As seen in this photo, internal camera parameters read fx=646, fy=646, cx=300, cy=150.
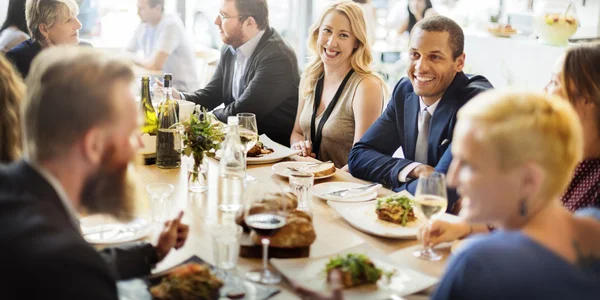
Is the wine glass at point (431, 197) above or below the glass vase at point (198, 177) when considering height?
above

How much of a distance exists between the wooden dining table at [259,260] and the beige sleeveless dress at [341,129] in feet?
2.60

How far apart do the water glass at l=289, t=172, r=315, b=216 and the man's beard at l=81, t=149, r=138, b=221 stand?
68 centimetres

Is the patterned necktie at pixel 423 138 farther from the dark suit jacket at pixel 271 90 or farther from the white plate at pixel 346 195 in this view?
the dark suit jacket at pixel 271 90

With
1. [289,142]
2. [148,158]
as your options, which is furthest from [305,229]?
[289,142]

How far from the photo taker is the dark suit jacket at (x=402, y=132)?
246 cm

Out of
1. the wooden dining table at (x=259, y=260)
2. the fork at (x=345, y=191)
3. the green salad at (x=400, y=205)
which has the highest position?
the green salad at (x=400, y=205)

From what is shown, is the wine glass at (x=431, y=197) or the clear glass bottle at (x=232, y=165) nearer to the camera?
the wine glass at (x=431, y=197)

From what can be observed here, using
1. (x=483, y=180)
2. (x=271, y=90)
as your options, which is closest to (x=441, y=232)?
(x=483, y=180)

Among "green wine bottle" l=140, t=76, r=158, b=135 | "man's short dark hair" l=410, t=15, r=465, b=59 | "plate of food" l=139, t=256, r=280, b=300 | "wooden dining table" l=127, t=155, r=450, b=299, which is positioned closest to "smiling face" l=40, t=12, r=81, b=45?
"green wine bottle" l=140, t=76, r=158, b=135

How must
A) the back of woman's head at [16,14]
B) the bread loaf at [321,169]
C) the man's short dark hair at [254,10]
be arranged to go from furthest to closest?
1. the back of woman's head at [16,14]
2. the man's short dark hair at [254,10]
3. the bread loaf at [321,169]

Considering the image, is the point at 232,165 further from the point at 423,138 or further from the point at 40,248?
the point at 40,248

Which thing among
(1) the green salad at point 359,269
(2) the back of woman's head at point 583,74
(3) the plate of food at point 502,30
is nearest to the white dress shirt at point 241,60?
(3) the plate of food at point 502,30

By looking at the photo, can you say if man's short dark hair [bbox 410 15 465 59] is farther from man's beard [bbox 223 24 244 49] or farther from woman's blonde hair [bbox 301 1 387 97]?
man's beard [bbox 223 24 244 49]

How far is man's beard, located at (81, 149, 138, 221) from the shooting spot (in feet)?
4.03
